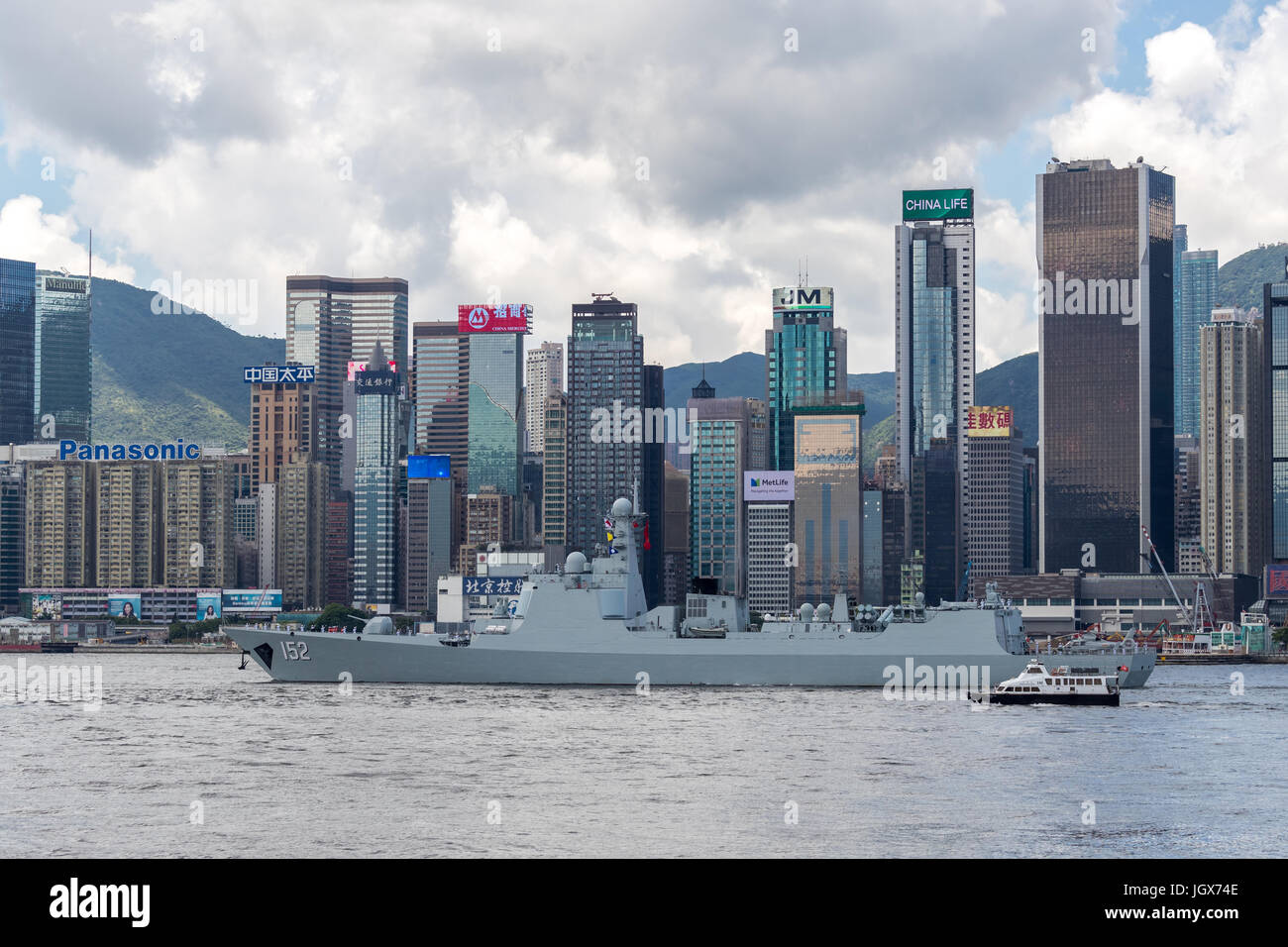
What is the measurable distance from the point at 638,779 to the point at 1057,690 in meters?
41.1

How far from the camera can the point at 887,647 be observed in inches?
3423

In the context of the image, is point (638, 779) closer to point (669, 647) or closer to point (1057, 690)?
point (1057, 690)

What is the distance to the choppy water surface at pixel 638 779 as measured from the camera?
113 ft

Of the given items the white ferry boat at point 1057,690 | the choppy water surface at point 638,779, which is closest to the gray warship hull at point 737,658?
the white ferry boat at point 1057,690

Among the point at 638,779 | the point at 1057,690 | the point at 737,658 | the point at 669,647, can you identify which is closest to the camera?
the point at 638,779

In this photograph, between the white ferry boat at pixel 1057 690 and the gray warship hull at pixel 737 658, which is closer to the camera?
the white ferry boat at pixel 1057 690

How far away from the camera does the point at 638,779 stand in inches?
1785

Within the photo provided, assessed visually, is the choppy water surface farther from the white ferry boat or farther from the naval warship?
the naval warship

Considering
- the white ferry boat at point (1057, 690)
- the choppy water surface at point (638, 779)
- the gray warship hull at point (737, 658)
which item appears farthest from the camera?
the gray warship hull at point (737, 658)

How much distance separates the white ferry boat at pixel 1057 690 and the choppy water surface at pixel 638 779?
5.12ft

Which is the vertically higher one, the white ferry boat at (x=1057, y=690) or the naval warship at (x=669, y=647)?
the naval warship at (x=669, y=647)

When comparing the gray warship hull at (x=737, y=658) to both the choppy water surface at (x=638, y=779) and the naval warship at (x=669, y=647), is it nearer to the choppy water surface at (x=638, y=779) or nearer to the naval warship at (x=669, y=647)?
the naval warship at (x=669, y=647)

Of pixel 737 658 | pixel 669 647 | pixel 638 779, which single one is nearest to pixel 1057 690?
pixel 737 658

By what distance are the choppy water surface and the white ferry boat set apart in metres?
1.56
